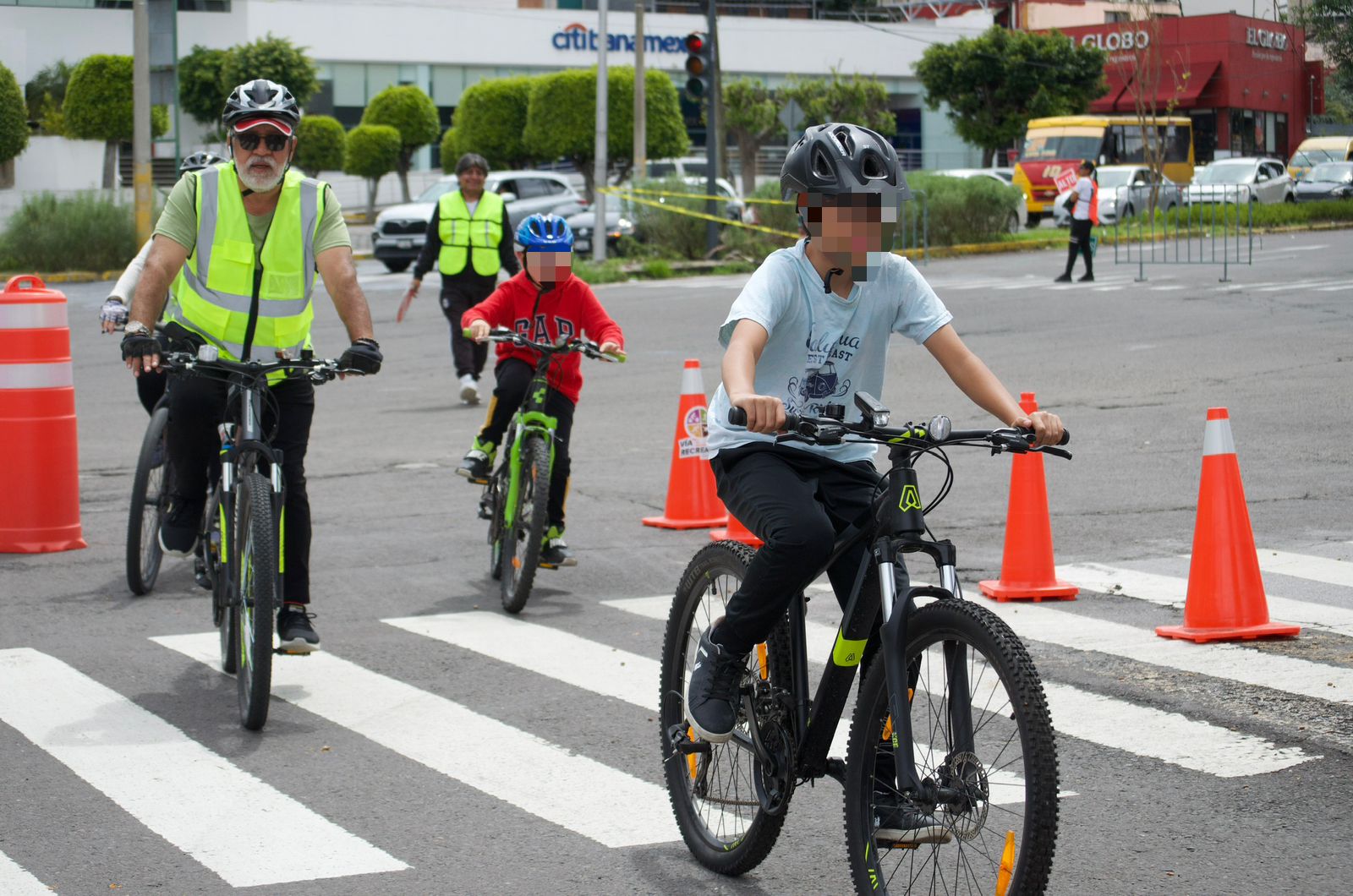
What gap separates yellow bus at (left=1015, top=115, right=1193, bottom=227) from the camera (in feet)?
159

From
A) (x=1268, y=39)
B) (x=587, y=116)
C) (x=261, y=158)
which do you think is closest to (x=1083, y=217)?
(x=1268, y=39)

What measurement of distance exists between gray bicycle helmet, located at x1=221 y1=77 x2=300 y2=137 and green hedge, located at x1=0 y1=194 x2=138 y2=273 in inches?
1020

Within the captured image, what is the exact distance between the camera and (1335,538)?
917 centimetres

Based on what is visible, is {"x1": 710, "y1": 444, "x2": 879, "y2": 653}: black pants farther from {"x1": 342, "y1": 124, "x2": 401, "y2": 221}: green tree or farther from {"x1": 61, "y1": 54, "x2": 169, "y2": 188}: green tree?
{"x1": 342, "y1": 124, "x2": 401, "y2": 221}: green tree

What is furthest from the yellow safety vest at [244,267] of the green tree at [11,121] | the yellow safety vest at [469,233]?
the green tree at [11,121]

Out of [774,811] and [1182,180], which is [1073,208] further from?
[1182,180]

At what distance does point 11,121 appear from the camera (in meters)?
35.5

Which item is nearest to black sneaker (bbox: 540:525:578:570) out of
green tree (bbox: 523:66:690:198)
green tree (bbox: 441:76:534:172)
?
green tree (bbox: 523:66:690:198)

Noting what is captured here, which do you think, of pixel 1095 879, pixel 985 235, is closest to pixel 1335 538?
pixel 1095 879

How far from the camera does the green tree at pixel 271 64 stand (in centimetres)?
5222

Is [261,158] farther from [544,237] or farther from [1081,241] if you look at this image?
[1081,241]

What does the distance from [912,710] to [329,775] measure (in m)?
2.35

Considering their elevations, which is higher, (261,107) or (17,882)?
(261,107)

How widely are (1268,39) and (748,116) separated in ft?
162
